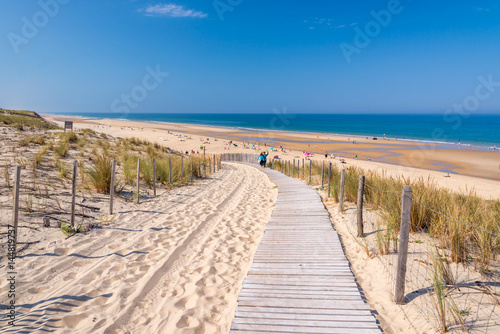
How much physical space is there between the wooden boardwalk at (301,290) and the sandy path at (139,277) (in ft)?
0.92

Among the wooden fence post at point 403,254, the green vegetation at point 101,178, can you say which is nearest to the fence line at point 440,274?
the wooden fence post at point 403,254

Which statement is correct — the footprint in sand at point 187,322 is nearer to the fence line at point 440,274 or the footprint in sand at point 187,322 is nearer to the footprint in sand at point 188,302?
the footprint in sand at point 188,302

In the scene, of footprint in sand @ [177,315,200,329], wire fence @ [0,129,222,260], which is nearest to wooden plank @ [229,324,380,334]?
footprint in sand @ [177,315,200,329]

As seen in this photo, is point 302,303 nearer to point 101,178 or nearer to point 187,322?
point 187,322

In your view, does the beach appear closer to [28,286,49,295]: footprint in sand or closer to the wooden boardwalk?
[28,286,49,295]: footprint in sand

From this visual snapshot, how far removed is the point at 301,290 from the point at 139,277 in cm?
223

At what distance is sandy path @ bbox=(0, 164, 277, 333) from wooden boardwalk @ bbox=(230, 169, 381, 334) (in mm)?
279

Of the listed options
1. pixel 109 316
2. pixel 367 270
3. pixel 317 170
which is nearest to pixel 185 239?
pixel 109 316

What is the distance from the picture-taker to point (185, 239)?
17.8 feet

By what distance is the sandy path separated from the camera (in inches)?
118

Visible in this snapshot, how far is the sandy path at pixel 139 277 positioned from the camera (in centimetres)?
301

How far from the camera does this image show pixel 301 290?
352 cm

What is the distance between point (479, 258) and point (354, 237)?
1.96m

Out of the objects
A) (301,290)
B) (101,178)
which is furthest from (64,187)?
(301,290)
